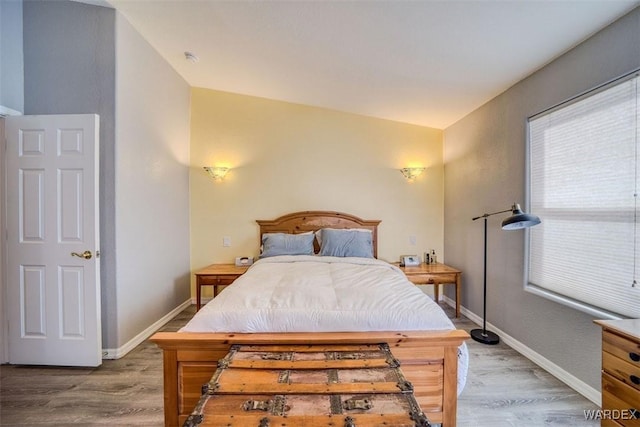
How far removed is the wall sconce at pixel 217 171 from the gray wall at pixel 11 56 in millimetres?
1752

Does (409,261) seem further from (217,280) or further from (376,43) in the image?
(376,43)

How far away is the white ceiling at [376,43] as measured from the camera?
1784 millimetres

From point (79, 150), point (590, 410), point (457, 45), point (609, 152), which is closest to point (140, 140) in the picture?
point (79, 150)

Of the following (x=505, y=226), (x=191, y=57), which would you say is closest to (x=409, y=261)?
(x=505, y=226)

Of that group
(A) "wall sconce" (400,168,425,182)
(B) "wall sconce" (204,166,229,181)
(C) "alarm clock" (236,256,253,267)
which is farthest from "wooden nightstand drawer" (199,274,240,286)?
(A) "wall sconce" (400,168,425,182)

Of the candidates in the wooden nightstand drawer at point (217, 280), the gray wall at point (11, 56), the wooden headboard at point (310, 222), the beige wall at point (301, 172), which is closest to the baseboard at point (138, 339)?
the wooden nightstand drawer at point (217, 280)

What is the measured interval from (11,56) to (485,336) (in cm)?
499

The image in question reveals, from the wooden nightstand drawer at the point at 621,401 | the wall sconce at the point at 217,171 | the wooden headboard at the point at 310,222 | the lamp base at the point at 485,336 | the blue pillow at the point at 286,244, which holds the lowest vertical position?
the lamp base at the point at 485,336

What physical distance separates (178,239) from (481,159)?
3.75 metres

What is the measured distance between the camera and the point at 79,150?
223 cm

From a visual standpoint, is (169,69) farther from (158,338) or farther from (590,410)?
(590,410)

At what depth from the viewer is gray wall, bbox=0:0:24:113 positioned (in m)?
2.27

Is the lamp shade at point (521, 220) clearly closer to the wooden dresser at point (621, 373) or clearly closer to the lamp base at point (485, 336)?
the wooden dresser at point (621, 373)

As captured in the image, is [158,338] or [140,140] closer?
[158,338]
